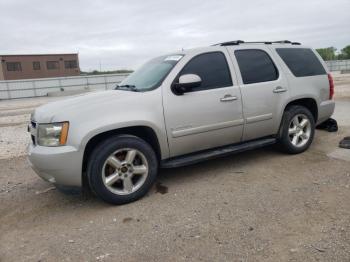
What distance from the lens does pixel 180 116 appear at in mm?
4082

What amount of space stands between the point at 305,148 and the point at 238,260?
329 cm

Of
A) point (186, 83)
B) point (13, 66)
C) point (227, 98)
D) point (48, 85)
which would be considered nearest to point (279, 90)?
point (227, 98)

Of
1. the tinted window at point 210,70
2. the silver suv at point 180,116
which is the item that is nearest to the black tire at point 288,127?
the silver suv at point 180,116

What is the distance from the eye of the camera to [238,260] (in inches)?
104

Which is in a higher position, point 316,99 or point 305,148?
point 316,99

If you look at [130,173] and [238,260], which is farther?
[130,173]

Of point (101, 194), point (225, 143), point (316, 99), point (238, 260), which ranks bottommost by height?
point (238, 260)

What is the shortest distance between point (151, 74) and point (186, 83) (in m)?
0.75

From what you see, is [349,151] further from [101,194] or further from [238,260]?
[101,194]

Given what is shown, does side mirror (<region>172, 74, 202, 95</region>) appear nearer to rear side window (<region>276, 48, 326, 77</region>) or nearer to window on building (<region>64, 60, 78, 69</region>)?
rear side window (<region>276, 48, 326, 77</region>)

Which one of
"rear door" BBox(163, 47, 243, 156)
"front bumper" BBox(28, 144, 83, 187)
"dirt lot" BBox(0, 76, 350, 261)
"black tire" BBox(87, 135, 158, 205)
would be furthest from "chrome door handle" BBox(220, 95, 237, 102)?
"front bumper" BBox(28, 144, 83, 187)

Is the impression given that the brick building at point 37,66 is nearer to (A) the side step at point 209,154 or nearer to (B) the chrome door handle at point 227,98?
(A) the side step at point 209,154

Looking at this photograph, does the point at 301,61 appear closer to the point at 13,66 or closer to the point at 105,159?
the point at 105,159

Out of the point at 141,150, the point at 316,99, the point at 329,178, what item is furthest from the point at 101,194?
the point at 316,99
